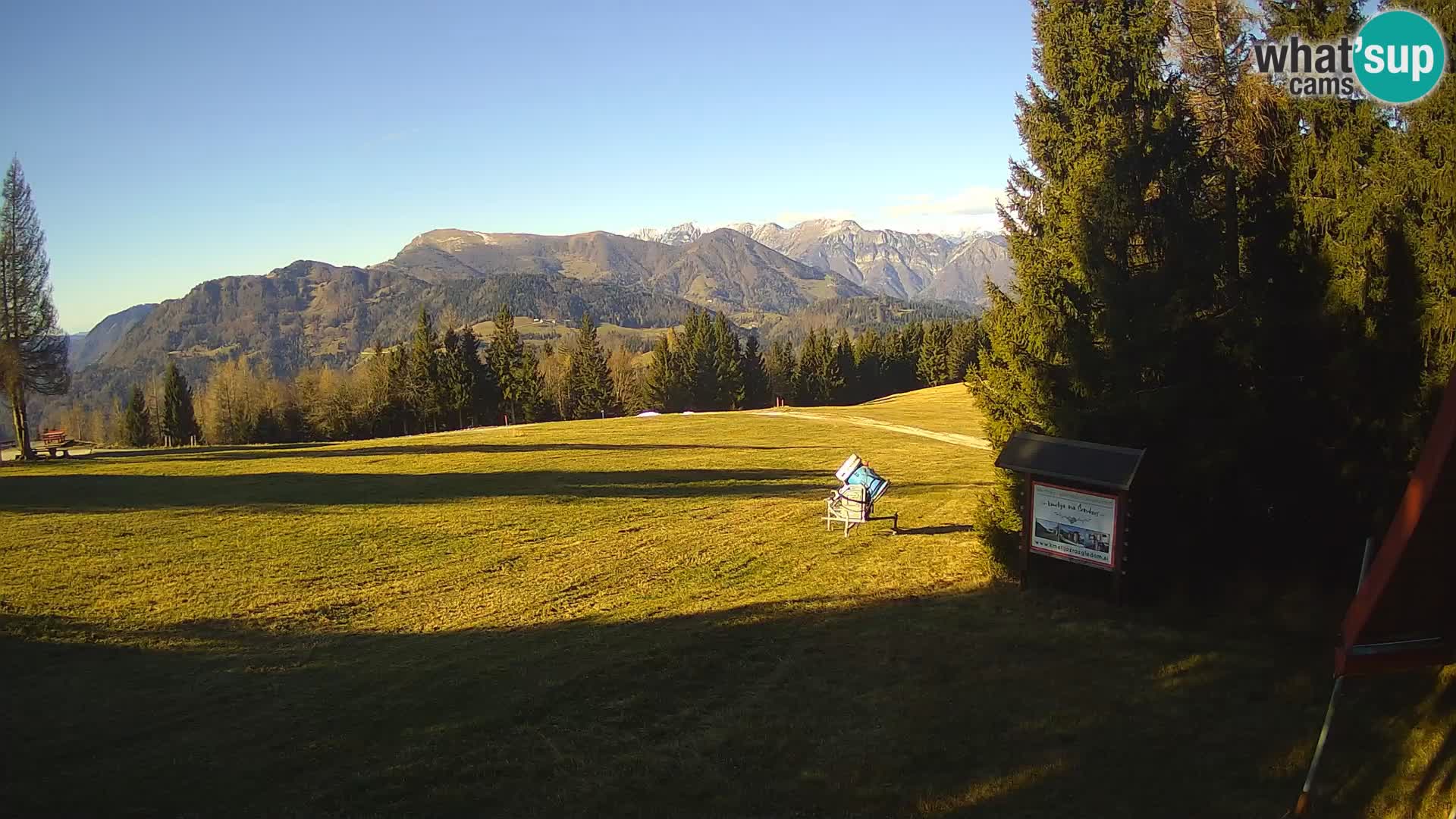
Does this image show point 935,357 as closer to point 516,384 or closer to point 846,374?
point 846,374

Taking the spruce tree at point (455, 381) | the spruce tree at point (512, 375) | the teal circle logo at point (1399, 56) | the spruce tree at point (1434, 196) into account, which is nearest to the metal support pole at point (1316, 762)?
the spruce tree at point (1434, 196)

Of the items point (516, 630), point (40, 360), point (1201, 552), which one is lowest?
point (516, 630)

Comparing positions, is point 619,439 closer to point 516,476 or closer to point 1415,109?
point 516,476

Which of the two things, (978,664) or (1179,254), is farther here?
(1179,254)

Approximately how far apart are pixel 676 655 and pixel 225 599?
9.43m

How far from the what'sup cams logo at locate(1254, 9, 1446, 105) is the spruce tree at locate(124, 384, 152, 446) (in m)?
99.2

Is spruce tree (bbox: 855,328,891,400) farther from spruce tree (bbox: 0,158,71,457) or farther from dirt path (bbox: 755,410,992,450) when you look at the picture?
spruce tree (bbox: 0,158,71,457)

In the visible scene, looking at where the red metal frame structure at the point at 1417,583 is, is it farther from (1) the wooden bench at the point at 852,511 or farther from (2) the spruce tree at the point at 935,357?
(2) the spruce tree at the point at 935,357

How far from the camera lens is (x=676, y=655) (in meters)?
11.0

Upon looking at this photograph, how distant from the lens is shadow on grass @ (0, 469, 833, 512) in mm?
24594

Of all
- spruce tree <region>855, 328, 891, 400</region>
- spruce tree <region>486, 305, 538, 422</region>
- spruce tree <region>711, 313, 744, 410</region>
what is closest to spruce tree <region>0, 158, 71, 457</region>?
spruce tree <region>486, 305, 538, 422</region>

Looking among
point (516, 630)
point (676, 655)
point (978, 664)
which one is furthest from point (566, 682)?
point (978, 664)

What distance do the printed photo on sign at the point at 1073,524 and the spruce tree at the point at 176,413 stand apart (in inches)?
3542

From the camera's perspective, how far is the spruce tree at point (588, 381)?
271 feet
